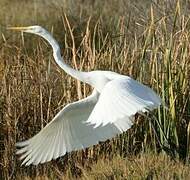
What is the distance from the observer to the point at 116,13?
12.8 metres

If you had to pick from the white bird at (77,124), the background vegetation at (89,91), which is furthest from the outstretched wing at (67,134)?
the background vegetation at (89,91)

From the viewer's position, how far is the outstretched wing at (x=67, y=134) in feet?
16.7

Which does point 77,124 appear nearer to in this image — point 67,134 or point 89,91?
point 67,134

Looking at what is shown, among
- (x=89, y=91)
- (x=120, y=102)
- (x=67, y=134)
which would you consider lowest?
(x=67, y=134)

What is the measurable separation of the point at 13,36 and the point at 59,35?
→ 35.1 inches

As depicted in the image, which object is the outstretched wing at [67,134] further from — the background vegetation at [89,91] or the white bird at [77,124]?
the background vegetation at [89,91]

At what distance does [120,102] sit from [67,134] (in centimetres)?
104

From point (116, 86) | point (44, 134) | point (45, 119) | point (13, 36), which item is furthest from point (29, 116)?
point (13, 36)

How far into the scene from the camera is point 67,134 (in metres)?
5.29

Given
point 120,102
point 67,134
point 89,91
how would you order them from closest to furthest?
point 120,102 → point 67,134 → point 89,91

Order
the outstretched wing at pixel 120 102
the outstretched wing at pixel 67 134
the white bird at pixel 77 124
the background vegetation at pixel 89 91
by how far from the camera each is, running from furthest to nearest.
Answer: the background vegetation at pixel 89 91 → the outstretched wing at pixel 67 134 → the white bird at pixel 77 124 → the outstretched wing at pixel 120 102

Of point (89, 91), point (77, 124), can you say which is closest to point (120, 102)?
point (77, 124)

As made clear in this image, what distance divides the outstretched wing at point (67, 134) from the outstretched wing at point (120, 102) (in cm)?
44

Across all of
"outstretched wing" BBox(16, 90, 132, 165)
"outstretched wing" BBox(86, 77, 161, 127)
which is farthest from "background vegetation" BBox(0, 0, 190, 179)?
"outstretched wing" BBox(86, 77, 161, 127)
